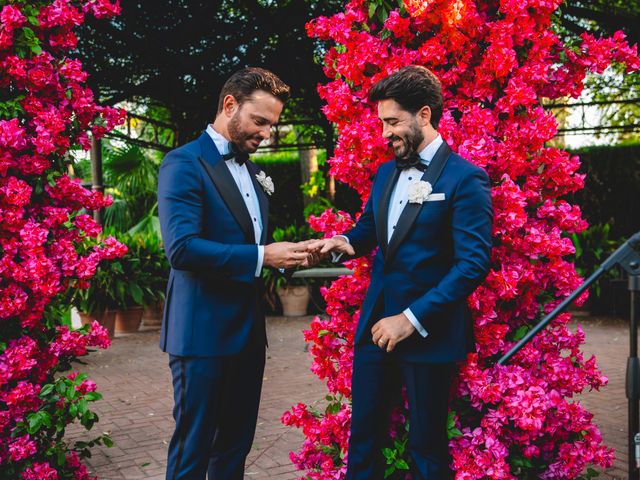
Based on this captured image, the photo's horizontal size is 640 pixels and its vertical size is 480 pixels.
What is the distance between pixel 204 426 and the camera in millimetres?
2676

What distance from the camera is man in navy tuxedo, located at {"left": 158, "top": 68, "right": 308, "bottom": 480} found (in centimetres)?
261

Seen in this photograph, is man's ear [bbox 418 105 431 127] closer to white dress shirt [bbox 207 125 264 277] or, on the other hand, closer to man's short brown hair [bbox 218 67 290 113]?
man's short brown hair [bbox 218 67 290 113]

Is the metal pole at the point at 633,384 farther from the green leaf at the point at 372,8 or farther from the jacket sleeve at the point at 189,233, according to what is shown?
the green leaf at the point at 372,8

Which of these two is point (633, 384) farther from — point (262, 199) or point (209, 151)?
point (209, 151)

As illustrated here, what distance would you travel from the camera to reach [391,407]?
315 centimetres

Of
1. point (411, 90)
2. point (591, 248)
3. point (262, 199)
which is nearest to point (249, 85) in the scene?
point (262, 199)

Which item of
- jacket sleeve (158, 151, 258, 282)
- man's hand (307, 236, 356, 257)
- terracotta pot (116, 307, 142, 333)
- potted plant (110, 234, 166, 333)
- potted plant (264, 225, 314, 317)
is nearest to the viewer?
jacket sleeve (158, 151, 258, 282)

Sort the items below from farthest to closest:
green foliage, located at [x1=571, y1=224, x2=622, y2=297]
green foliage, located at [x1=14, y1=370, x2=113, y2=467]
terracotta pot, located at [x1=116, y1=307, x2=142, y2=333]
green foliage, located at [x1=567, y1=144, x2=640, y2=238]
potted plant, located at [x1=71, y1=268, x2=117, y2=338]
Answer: green foliage, located at [x1=567, y1=144, x2=640, y2=238]
green foliage, located at [x1=571, y1=224, x2=622, y2=297]
terracotta pot, located at [x1=116, y1=307, x2=142, y2=333]
potted plant, located at [x1=71, y1=268, x2=117, y2=338]
green foliage, located at [x1=14, y1=370, x2=113, y2=467]

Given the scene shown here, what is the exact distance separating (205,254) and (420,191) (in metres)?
0.93

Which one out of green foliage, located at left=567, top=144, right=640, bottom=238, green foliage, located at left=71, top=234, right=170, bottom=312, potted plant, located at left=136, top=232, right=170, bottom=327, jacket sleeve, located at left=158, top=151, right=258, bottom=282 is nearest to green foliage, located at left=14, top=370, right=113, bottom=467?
jacket sleeve, located at left=158, top=151, right=258, bottom=282

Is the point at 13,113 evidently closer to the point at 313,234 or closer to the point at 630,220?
the point at 313,234

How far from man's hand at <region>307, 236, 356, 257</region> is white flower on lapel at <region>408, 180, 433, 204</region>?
0.48 meters

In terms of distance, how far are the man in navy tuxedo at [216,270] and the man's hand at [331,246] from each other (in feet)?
0.54

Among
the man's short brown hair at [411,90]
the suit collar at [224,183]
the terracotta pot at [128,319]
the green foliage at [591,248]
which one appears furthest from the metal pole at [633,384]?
the green foliage at [591,248]
